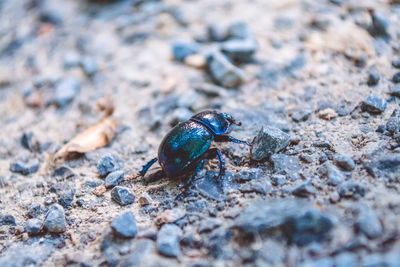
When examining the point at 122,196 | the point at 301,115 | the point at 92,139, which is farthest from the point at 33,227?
the point at 301,115

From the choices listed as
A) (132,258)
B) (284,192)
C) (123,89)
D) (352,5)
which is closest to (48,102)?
(123,89)

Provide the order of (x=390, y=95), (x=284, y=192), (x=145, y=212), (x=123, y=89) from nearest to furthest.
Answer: (x=284, y=192), (x=145, y=212), (x=390, y=95), (x=123, y=89)

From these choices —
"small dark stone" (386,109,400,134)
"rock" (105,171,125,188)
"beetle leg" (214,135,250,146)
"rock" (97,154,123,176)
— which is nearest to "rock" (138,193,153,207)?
"rock" (105,171,125,188)

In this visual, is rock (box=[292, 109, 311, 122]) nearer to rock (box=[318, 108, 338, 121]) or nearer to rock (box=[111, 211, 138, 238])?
rock (box=[318, 108, 338, 121])

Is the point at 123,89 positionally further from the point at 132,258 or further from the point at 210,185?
the point at 132,258

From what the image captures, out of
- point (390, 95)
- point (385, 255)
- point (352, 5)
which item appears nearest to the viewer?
point (385, 255)

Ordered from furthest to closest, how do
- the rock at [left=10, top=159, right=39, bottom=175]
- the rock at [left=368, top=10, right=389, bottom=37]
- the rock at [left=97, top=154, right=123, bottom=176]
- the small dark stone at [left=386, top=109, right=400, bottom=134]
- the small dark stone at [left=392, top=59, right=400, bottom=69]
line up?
1. the rock at [left=368, top=10, right=389, bottom=37]
2. the small dark stone at [left=392, top=59, right=400, bottom=69]
3. the rock at [left=10, top=159, right=39, bottom=175]
4. the rock at [left=97, top=154, right=123, bottom=176]
5. the small dark stone at [left=386, top=109, right=400, bottom=134]

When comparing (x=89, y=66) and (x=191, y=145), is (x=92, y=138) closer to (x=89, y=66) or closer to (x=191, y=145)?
(x=191, y=145)
